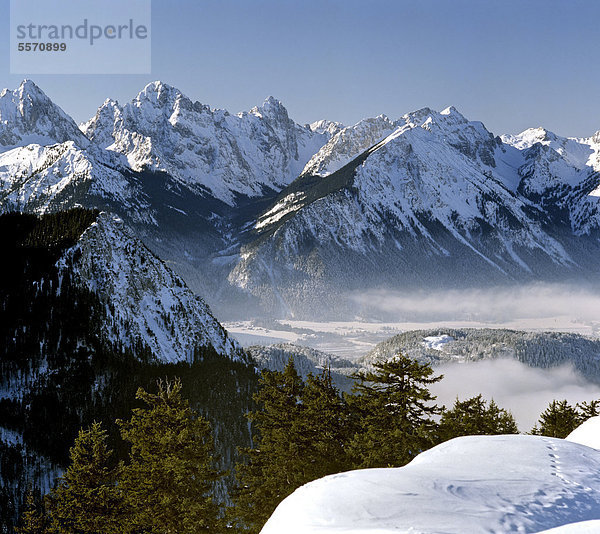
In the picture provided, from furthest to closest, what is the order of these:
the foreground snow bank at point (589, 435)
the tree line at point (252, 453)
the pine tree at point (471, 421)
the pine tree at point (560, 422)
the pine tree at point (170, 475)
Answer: the pine tree at point (560, 422) → the pine tree at point (471, 421) → the tree line at point (252, 453) → the pine tree at point (170, 475) → the foreground snow bank at point (589, 435)

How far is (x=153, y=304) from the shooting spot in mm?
152750

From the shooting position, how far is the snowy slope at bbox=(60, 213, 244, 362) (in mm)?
144125

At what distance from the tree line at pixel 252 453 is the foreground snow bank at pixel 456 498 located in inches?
374

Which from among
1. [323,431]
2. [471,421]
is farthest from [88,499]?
[471,421]

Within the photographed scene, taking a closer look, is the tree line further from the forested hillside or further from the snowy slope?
the snowy slope

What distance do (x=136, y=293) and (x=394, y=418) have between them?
12982 cm

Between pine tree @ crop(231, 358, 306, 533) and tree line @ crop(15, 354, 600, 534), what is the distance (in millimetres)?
59

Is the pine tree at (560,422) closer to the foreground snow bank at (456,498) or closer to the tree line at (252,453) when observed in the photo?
the tree line at (252,453)

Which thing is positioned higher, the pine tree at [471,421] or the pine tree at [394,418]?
the pine tree at [394,418]

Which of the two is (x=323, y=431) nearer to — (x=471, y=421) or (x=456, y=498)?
(x=456, y=498)

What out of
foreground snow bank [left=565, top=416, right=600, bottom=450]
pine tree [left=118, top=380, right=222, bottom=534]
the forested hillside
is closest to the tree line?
pine tree [left=118, top=380, right=222, bottom=534]

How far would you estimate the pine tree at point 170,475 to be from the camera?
89.4 feet

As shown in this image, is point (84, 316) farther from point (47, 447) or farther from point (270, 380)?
point (270, 380)

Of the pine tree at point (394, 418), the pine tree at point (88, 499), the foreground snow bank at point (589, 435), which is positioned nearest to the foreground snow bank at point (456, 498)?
the foreground snow bank at point (589, 435)
